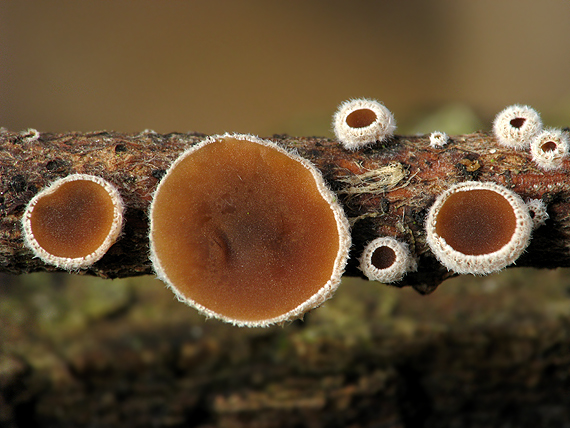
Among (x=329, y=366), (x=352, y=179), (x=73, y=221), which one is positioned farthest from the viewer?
(x=329, y=366)

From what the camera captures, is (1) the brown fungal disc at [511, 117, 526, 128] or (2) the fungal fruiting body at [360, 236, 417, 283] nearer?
(2) the fungal fruiting body at [360, 236, 417, 283]

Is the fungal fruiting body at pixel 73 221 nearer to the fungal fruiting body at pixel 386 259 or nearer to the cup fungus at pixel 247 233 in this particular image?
the cup fungus at pixel 247 233

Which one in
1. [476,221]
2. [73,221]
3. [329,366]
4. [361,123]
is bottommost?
[329,366]

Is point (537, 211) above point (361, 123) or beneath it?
beneath

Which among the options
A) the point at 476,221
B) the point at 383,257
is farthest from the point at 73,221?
the point at 476,221

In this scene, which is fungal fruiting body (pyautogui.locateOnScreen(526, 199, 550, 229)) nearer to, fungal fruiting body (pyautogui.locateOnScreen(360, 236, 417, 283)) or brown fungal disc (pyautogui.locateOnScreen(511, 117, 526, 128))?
brown fungal disc (pyautogui.locateOnScreen(511, 117, 526, 128))

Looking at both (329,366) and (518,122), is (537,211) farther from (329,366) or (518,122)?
(329,366)

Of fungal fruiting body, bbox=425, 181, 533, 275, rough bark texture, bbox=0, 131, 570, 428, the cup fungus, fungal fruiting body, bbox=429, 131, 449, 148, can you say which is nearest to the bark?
fungal fruiting body, bbox=429, 131, 449, 148
